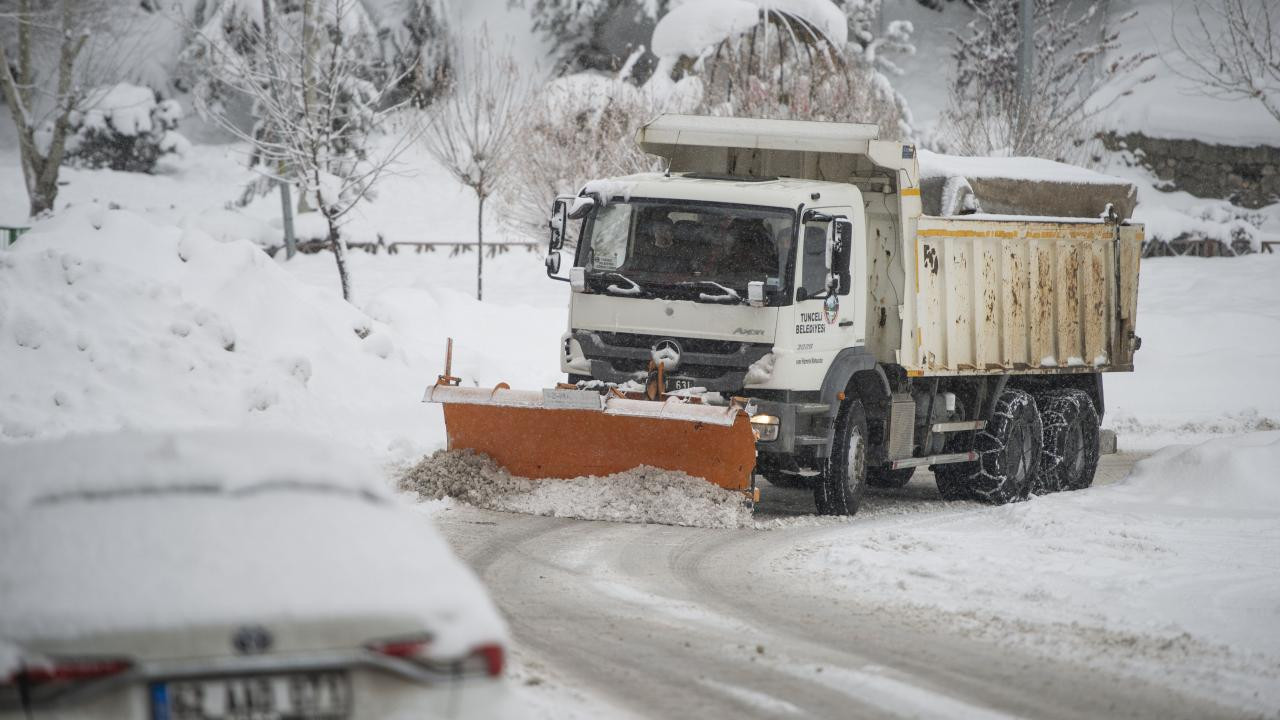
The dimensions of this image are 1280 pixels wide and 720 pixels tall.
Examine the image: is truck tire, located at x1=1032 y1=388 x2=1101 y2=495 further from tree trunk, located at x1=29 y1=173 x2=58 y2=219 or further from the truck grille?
tree trunk, located at x1=29 y1=173 x2=58 y2=219

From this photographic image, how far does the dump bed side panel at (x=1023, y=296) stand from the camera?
12.9m

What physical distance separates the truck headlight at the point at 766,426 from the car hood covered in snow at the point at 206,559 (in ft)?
21.9

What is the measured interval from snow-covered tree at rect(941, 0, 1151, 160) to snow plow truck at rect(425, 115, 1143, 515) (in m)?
9.54

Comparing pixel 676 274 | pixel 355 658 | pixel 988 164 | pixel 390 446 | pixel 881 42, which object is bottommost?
pixel 390 446

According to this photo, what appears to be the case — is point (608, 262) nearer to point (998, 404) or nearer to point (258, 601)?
point (998, 404)

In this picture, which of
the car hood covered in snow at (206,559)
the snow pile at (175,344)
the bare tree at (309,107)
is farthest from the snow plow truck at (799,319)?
the bare tree at (309,107)

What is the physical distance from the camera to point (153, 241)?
17.8 m

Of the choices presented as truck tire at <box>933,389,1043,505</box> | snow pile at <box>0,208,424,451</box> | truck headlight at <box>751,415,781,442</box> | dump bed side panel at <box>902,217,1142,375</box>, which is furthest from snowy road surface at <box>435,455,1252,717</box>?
snow pile at <box>0,208,424,451</box>

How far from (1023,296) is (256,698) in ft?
37.8

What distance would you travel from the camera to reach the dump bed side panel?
12938mm

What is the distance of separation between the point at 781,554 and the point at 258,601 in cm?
672

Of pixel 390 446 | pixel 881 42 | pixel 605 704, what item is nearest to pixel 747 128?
pixel 390 446

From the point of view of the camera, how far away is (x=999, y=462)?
559 inches

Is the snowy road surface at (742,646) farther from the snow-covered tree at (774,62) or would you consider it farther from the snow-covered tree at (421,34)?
the snow-covered tree at (421,34)
